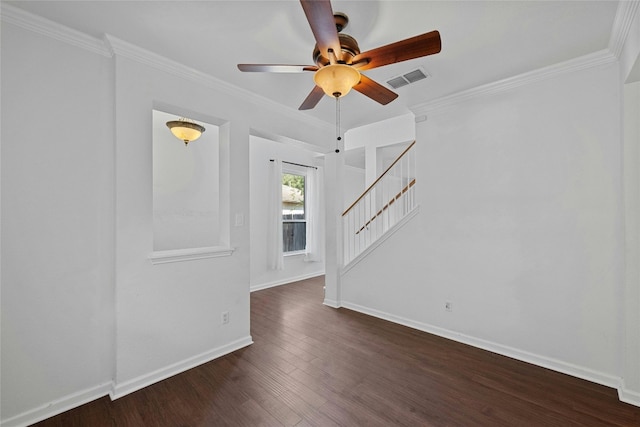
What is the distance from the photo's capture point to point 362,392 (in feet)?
6.88

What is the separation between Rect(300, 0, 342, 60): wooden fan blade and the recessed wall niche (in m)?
2.49

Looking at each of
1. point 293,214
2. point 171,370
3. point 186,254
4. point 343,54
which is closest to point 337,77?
point 343,54

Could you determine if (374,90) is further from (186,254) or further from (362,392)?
(362,392)

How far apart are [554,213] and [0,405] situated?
14.1 ft

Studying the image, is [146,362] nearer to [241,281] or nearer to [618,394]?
[241,281]

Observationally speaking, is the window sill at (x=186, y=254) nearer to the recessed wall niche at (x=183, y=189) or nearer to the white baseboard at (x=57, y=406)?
the white baseboard at (x=57, y=406)

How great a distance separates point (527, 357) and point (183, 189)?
14.5 ft

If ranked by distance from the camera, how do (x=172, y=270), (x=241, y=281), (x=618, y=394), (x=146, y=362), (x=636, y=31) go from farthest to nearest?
(x=241, y=281) → (x=172, y=270) → (x=146, y=362) → (x=618, y=394) → (x=636, y=31)

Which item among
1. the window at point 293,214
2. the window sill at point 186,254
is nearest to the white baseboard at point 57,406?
the window sill at point 186,254

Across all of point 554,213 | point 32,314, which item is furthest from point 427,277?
point 32,314

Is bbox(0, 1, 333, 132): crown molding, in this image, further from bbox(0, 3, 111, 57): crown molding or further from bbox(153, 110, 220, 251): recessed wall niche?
bbox(153, 110, 220, 251): recessed wall niche

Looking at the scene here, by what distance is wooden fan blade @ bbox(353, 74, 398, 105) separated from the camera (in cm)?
183

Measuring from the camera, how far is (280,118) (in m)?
3.23

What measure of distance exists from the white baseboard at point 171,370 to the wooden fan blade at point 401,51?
270 centimetres
